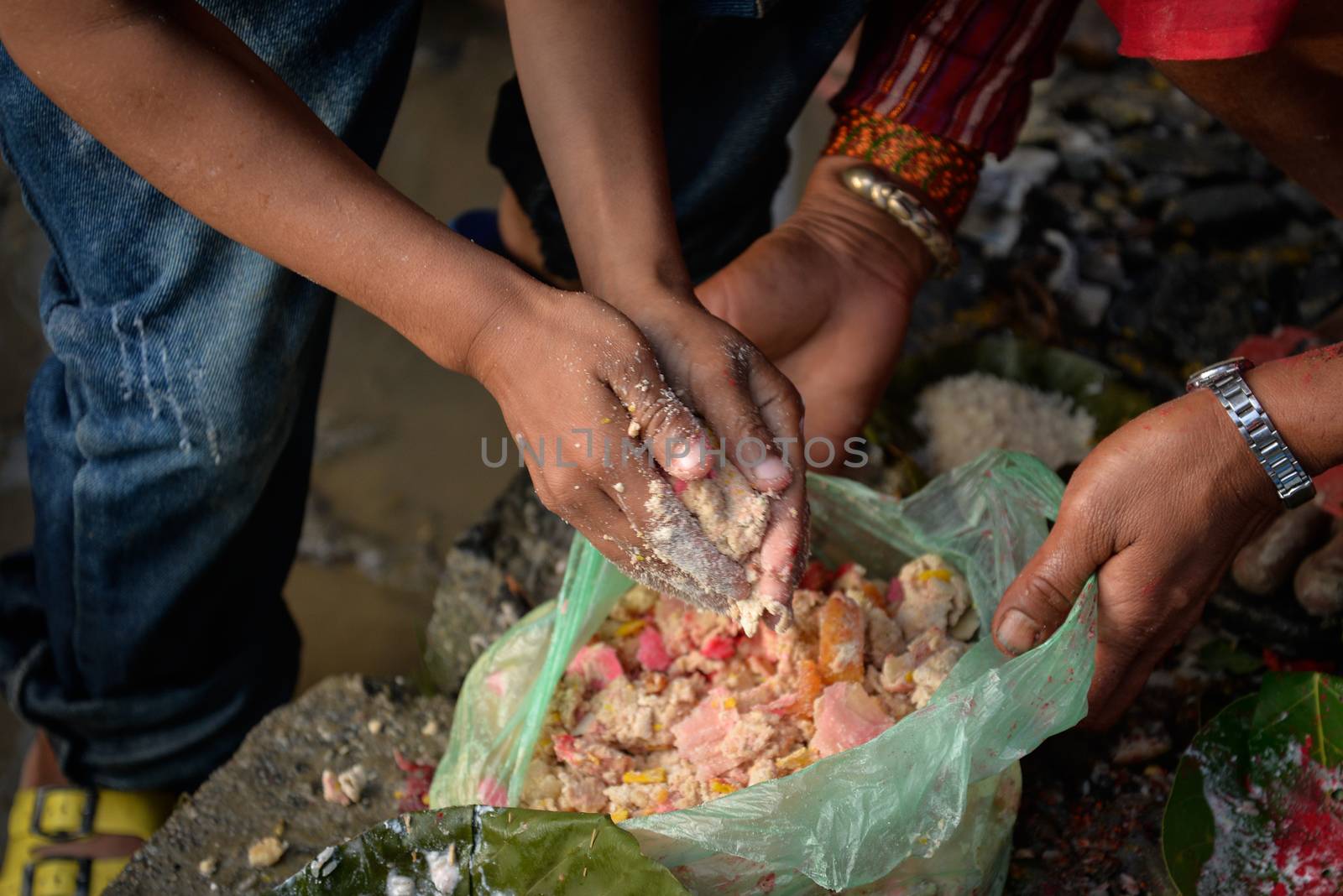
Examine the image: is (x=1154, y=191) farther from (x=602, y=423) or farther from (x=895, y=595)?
(x=602, y=423)

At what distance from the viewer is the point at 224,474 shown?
1.71m

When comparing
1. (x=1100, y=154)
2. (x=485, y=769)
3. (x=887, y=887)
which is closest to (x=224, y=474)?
(x=485, y=769)

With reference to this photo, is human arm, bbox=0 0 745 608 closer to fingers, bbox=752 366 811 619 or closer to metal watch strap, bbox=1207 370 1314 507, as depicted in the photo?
fingers, bbox=752 366 811 619

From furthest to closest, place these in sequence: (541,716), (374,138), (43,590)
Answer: (43,590), (374,138), (541,716)

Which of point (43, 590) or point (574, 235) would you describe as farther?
point (43, 590)

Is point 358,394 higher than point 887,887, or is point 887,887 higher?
Answer: point 887,887

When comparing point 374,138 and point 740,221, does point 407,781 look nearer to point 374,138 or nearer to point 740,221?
point 374,138

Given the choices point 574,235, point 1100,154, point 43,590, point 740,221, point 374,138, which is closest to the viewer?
point 574,235

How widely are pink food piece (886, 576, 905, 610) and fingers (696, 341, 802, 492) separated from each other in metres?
0.39

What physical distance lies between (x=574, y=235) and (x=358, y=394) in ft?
6.83

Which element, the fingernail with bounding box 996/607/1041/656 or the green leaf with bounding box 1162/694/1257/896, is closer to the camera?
the fingernail with bounding box 996/607/1041/656

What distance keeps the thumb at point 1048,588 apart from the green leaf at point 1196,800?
36 cm

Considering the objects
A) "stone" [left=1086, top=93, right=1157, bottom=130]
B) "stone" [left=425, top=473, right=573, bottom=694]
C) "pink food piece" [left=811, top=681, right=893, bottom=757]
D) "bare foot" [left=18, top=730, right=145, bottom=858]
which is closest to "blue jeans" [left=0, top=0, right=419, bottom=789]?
"bare foot" [left=18, top=730, right=145, bottom=858]

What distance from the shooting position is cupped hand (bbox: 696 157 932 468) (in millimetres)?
1806
